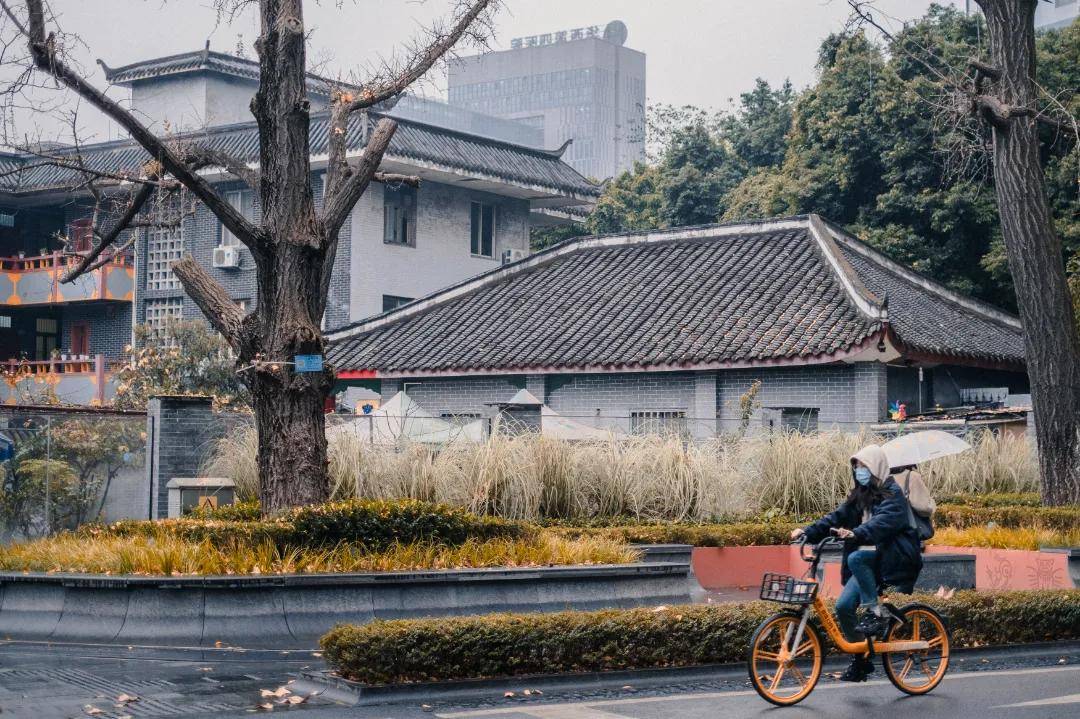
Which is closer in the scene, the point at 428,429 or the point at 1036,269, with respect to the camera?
the point at 1036,269

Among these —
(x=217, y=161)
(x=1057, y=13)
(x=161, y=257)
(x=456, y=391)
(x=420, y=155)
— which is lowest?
(x=456, y=391)

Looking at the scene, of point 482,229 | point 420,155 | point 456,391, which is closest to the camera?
point 456,391

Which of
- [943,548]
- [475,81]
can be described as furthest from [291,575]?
[475,81]

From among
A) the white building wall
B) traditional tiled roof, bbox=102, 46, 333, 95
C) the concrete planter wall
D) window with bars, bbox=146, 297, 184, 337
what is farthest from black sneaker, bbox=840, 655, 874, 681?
traditional tiled roof, bbox=102, 46, 333, 95

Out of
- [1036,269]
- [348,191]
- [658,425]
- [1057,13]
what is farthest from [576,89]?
[348,191]

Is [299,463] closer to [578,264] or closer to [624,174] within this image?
[578,264]

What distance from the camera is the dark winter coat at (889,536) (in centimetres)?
1027

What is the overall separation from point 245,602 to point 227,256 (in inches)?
1111

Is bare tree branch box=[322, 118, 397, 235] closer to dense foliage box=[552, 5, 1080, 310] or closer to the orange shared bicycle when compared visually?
the orange shared bicycle

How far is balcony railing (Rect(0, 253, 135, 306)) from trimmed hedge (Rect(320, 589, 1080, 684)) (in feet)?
107

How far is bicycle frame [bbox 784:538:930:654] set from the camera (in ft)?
32.1

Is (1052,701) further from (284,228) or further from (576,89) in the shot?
(576,89)

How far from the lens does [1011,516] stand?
1814cm

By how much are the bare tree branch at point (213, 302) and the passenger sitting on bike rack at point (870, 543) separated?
6.84 metres
